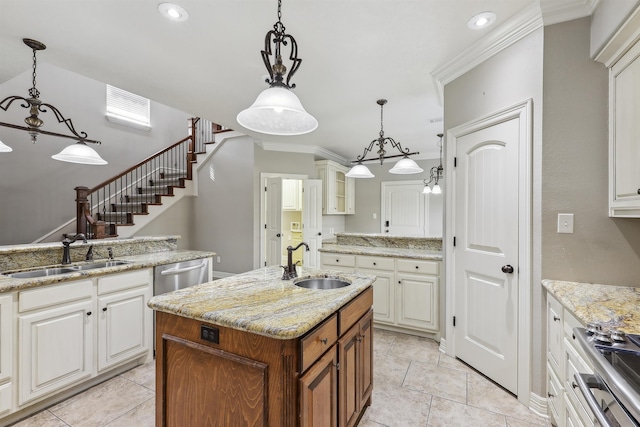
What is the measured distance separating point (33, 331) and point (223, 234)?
377cm

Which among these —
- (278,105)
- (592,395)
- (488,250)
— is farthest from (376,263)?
(278,105)

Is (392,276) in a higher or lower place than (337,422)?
higher

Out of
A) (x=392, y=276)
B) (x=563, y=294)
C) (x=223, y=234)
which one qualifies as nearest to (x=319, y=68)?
(x=392, y=276)

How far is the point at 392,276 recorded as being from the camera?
3238 mm

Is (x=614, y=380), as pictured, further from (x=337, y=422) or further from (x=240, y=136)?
(x=240, y=136)

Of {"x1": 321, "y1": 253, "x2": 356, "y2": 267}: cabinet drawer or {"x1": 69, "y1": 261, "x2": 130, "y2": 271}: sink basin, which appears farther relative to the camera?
{"x1": 321, "y1": 253, "x2": 356, "y2": 267}: cabinet drawer

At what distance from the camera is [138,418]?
1917 mm

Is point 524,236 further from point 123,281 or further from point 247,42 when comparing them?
point 123,281

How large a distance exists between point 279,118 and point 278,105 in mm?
330

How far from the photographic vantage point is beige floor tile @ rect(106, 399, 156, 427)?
1865 mm

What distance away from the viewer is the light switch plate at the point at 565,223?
6.01 ft

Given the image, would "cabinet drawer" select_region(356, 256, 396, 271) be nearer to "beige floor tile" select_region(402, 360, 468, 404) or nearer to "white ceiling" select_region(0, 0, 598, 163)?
"beige floor tile" select_region(402, 360, 468, 404)

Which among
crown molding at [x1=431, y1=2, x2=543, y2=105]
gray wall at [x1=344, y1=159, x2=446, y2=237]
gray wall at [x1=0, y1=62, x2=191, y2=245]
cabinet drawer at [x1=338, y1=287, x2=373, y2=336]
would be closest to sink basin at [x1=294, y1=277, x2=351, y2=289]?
cabinet drawer at [x1=338, y1=287, x2=373, y2=336]

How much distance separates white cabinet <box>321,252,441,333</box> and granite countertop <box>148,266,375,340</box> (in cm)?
140
